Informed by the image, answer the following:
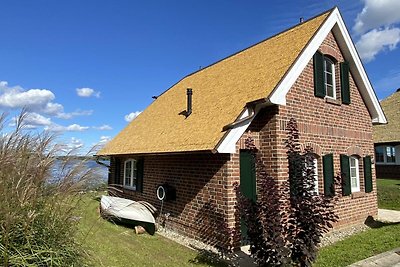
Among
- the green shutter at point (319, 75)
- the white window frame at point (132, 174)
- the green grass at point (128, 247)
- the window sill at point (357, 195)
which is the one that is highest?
the green shutter at point (319, 75)

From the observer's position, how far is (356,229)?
10430 millimetres

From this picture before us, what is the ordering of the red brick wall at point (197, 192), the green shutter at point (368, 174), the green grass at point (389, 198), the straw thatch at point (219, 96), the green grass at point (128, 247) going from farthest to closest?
the green grass at point (389, 198), the green shutter at point (368, 174), the straw thatch at point (219, 96), the red brick wall at point (197, 192), the green grass at point (128, 247)

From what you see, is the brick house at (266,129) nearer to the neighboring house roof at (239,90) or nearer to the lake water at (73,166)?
the neighboring house roof at (239,90)

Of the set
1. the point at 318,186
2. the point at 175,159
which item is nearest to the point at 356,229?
the point at 318,186

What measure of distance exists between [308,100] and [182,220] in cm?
556

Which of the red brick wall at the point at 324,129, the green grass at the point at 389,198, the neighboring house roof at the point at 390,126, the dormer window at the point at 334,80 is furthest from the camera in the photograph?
the neighboring house roof at the point at 390,126

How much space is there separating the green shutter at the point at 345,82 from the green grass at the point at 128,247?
755cm

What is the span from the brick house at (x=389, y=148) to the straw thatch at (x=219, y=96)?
16.8m

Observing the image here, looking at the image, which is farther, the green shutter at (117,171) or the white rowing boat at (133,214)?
the green shutter at (117,171)

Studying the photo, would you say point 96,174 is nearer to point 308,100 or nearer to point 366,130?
point 308,100

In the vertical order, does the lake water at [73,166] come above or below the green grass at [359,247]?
above

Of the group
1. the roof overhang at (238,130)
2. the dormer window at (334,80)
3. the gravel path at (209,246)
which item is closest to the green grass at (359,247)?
the gravel path at (209,246)

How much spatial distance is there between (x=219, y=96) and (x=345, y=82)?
4.61m

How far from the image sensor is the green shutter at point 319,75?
386 inches
